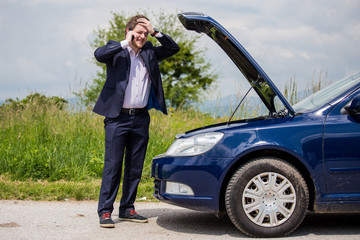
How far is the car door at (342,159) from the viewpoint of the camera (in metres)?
4.12

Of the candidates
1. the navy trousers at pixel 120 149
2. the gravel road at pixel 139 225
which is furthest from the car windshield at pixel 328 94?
the navy trousers at pixel 120 149

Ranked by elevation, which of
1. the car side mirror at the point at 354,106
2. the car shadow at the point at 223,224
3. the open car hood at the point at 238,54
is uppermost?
the open car hood at the point at 238,54

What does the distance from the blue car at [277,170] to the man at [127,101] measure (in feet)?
2.58

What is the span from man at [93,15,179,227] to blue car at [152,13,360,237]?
0.79 meters

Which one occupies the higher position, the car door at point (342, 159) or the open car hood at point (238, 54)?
the open car hood at point (238, 54)

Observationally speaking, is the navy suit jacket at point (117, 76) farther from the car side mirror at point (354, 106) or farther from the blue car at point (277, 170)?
the car side mirror at point (354, 106)

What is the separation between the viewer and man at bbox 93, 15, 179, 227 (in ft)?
15.5

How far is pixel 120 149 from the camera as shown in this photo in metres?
4.81

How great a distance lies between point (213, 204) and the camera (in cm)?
418

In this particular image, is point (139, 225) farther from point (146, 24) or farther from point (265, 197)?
point (146, 24)

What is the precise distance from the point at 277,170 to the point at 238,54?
4.26 ft

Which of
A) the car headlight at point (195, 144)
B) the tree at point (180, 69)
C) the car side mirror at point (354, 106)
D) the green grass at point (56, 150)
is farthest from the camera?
the tree at point (180, 69)

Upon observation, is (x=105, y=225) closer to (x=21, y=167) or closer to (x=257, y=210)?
(x=257, y=210)

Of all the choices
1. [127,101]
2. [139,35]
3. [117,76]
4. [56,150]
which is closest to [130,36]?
[139,35]
